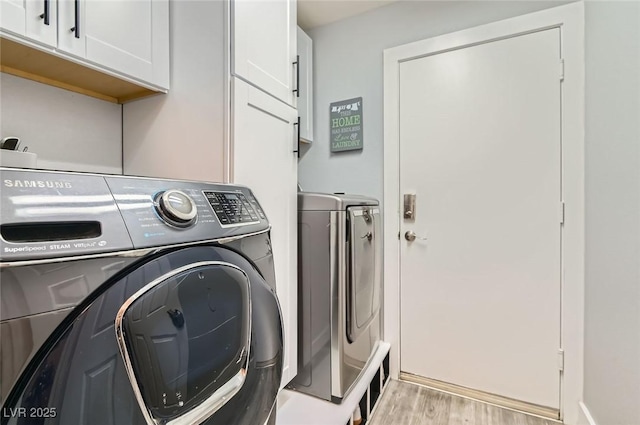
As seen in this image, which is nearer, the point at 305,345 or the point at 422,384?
the point at 305,345

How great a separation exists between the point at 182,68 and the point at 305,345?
130 cm

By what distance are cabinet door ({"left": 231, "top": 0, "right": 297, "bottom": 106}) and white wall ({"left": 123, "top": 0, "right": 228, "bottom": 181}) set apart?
6 cm

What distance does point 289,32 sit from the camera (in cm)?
139

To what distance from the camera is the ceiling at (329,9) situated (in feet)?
6.60

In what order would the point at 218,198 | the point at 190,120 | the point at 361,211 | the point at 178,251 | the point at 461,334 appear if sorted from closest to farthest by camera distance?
the point at 178,251, the point at 218,198, the point at 190,120, the point at 361,211, the point at 461,334

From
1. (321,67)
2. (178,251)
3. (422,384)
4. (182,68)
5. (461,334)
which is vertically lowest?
(422,384)

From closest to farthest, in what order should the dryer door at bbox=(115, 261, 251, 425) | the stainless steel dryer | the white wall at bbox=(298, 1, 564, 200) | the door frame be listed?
the dryer door at bbox=(115, 261, 251, 425)
the stainless steel dryer
the door frame
the white wall at bbox=(298, 1, 564, 200)

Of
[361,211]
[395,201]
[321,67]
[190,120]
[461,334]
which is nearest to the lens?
[190,120]

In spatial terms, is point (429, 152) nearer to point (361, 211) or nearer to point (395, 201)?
point (395, 201)

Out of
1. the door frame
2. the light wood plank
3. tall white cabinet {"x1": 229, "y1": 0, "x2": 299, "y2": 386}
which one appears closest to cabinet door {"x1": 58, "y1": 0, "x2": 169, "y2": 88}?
tall white cabinet {"x1": 229, "y1": 0, "x2": 299, "y2": 386}

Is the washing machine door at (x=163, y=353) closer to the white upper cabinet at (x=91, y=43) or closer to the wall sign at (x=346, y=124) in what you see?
the white upper cabinet at (x=91, y=43)

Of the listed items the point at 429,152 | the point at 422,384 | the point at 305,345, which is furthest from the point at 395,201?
the point at 422,384

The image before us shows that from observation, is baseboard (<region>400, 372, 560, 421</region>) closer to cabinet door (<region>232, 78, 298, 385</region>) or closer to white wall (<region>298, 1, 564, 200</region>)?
cabinet door (<region>232, 78, 298, 385</region>)

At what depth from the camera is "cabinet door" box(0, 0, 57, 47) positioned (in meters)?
0.77
